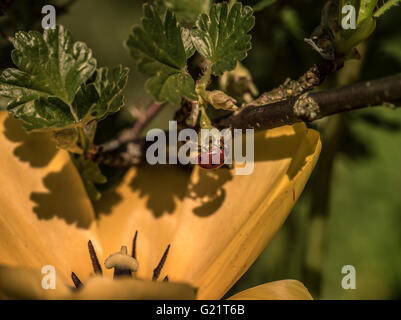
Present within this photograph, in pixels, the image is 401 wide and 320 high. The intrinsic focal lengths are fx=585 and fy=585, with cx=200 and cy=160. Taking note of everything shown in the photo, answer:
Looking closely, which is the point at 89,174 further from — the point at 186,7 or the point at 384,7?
the point at 384,7

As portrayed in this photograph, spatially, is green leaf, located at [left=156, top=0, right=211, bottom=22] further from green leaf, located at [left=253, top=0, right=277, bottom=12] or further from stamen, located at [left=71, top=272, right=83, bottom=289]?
stamen, located at [left=71, top=272, right=83, bottom=289]

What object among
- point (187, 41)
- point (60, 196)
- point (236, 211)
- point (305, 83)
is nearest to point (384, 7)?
→ point (305, 83)

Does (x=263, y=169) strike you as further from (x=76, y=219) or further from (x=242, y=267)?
(x=76, y=219)

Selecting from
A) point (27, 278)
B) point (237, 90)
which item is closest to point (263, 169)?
point (237, 90)

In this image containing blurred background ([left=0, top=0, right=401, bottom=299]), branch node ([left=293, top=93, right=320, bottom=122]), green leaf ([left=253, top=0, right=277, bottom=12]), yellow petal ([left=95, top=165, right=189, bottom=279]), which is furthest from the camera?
blurred background ([left=0, top=0, right=401, bottom=299])

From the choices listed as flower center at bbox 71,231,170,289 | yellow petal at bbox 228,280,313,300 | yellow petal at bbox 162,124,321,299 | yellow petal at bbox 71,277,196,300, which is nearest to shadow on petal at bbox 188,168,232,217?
yellow petal at bbox 162,124,321,299
